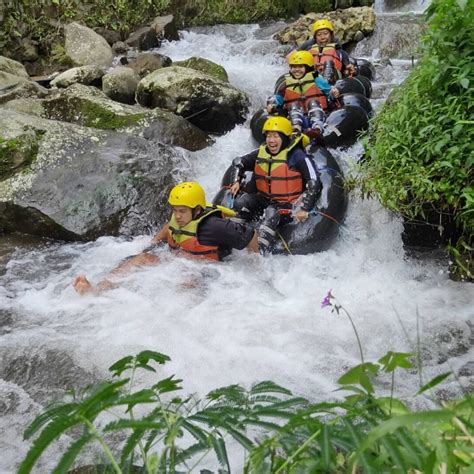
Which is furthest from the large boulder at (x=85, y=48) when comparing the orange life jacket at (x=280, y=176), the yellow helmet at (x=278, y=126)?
the orange life jacket at (x=280, y=176)

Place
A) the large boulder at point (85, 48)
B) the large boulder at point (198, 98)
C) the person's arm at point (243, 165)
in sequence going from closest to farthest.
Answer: the person's arm at point (243, 165) → the large boulder at point (198, 98) → the large boulder at point (85, 48)

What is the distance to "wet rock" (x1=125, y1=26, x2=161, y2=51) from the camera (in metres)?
11.6

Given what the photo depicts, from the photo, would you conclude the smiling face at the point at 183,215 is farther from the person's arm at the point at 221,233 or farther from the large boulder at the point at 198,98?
the large boulder at the point at 198,98

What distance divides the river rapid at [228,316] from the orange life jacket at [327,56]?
369 centimetres

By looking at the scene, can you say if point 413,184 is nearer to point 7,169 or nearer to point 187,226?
point 187,226

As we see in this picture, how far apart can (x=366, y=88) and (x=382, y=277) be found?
4394 mm

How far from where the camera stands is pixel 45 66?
10992mm

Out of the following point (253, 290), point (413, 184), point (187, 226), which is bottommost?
point (253, 290)

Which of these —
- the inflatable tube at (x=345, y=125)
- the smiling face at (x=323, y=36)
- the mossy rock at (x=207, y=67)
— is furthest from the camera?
the mossy rock at (x=207, y=67)

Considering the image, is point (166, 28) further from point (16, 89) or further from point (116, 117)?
point (116, 117)

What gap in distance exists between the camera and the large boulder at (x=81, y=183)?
552 cm

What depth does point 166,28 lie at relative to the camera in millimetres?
12461

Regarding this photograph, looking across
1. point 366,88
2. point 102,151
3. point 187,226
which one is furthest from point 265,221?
point 366,88

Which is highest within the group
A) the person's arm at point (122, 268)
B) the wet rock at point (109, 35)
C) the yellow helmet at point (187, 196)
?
the wet rock at point (109, 35)
